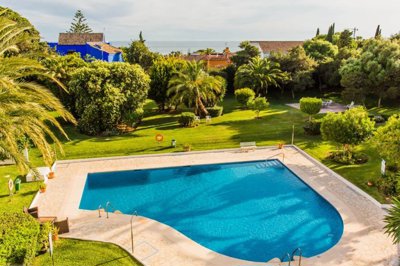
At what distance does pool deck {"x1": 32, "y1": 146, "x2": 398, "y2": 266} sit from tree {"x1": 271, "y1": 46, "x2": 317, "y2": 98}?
907 inches

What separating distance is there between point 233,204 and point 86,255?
8.03m

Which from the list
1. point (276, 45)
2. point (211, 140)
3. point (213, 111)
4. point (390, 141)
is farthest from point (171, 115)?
point (276, 45)

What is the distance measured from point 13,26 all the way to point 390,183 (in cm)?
1976

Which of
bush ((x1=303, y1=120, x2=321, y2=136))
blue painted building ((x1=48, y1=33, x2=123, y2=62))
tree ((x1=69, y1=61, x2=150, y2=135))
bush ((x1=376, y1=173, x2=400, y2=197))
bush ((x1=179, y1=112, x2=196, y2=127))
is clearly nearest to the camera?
bush ((x1=376, y1=173, x2=400, y2=197))

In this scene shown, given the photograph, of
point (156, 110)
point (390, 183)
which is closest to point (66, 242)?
point (390, 183)

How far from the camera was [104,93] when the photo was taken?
29.1 m

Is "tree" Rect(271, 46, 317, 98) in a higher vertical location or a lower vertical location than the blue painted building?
lower

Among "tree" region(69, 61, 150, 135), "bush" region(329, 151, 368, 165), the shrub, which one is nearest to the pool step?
"bush" region(329, 151, 368, 165)

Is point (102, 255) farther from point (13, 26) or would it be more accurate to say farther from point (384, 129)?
point (384, 129)

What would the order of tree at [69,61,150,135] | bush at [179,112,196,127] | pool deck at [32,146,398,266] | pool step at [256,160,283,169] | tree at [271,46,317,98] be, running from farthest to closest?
1. tree at [271,46,317,98]
2. bush at [179,112,196,127]
3. tree at [69,61,150,135]
4. pool step at [256,160,283,169]
5. pool deck at [32,146,398,266]

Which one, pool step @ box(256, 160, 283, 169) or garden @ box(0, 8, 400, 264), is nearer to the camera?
garden @ box(0, 8, 400, 264)

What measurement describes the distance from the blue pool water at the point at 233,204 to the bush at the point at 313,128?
683 centimetres

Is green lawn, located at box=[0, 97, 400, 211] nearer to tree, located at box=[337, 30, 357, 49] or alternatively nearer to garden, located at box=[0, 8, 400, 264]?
garden, located at box=[0, 8, 400, 264]

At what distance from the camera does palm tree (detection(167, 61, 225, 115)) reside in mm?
33375
